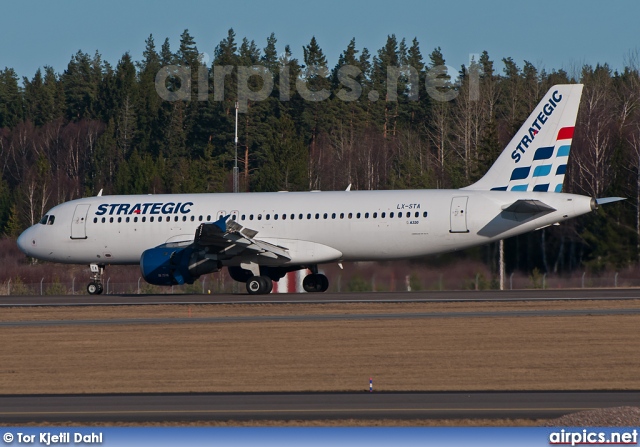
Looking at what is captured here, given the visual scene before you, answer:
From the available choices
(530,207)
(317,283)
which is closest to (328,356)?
(530,207)

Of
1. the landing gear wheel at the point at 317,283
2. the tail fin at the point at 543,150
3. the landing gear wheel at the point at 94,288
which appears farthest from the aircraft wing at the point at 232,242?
the tail fin at the point at 543,150

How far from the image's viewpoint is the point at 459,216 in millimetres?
35906

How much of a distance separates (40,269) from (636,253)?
99.0 ft

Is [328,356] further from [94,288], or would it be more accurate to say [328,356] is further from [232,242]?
[94,288]

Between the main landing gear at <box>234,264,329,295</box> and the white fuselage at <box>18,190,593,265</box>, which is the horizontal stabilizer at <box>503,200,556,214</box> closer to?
the white fuselage at <box>18,190,593,265</box>

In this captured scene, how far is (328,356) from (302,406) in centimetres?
583

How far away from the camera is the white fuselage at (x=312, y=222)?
35781mm

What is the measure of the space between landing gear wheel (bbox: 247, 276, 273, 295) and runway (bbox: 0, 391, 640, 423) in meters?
20.9

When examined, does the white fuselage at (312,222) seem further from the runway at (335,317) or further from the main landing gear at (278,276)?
the runway at (335,317)

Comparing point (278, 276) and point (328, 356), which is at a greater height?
point (278, 276)

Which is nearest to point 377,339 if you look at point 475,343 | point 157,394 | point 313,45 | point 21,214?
point 475,343

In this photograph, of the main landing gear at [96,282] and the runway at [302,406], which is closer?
the runway at [302,406]

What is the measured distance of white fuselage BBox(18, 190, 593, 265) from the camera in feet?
117

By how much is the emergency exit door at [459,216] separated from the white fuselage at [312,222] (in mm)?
34
